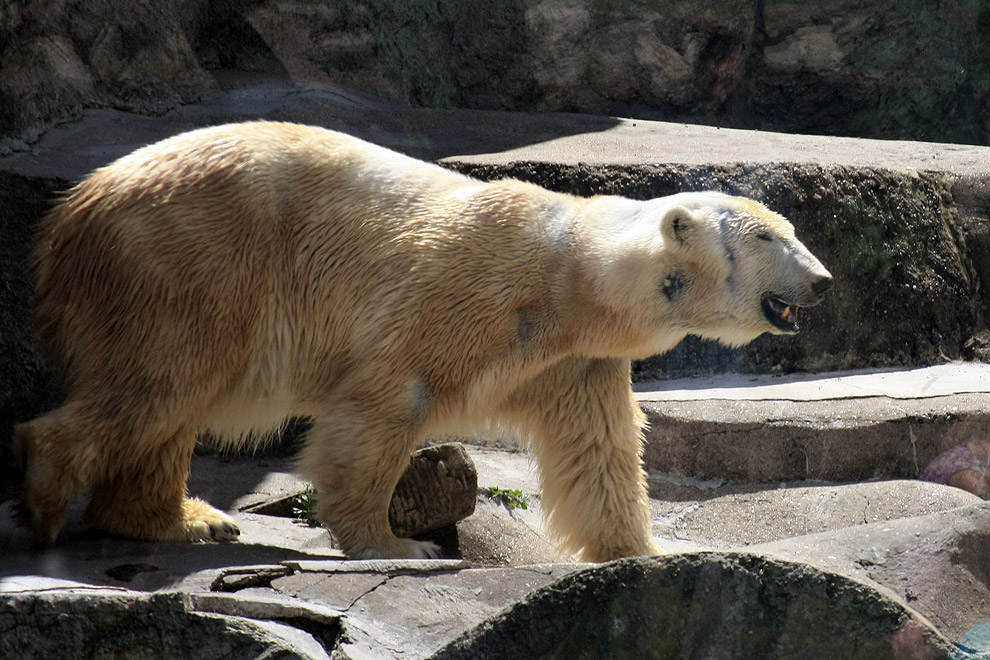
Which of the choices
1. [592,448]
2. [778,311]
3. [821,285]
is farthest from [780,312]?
[592,448]

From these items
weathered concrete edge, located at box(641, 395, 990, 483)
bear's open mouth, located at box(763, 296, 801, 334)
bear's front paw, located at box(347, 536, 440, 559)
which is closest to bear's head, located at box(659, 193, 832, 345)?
bear's open mouth, located at box(763, 296, 801, 334)

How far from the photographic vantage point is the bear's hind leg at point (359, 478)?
3.98 metres

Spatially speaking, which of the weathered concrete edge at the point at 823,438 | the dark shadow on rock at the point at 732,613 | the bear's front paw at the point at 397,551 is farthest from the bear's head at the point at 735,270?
the weathered concrete edge at the point at 823,438

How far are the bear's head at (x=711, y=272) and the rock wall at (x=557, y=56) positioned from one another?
122 inches

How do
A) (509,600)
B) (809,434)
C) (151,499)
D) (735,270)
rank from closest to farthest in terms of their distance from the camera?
1. (509,600)
2. (735,270)
3. (151,499)
4. (809,434)

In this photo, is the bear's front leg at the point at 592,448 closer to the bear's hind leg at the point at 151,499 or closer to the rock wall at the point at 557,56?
the bear's hind leg at the point at 151,499

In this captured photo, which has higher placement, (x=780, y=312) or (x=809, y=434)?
(x=780, y=312)

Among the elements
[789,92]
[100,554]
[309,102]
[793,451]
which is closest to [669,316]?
[793,451]

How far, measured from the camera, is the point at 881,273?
6.36 metres

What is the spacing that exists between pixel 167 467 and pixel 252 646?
1.77 metres

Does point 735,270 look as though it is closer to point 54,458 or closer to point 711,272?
point 711,272

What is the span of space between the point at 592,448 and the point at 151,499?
63.4 inches

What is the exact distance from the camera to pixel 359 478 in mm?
3992

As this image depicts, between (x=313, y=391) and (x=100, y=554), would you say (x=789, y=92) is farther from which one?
A: (x=100, y=554)
